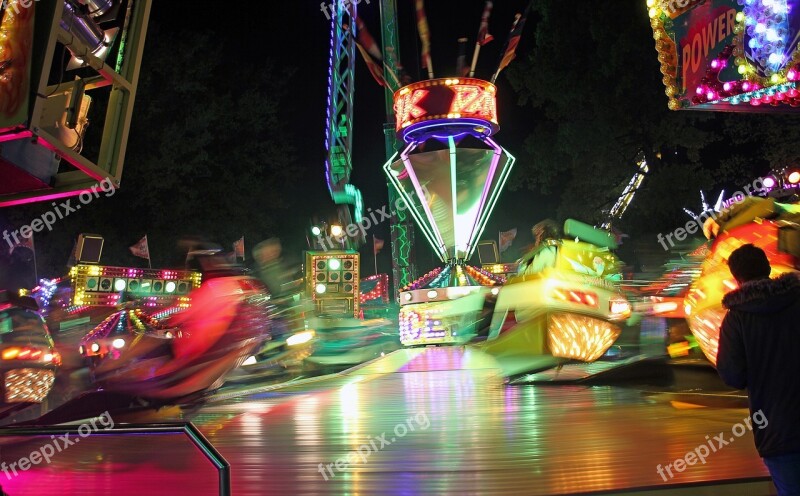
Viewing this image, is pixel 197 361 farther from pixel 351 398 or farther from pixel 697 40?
pixel 697 40

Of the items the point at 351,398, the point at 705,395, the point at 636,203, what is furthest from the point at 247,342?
the point at 636,203

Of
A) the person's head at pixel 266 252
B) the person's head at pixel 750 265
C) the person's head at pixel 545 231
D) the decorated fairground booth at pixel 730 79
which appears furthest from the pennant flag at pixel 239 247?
the person's head at pixel 750 265

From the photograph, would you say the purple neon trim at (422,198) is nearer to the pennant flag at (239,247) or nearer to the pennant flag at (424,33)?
the pennant flag at (424,33)

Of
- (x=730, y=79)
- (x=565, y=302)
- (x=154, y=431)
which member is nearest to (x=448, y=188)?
(x=730, y=79)

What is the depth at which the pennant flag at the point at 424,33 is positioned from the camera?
15016 millimetres

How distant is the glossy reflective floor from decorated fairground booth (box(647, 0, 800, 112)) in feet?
13.2

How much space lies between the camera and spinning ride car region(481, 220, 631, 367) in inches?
281

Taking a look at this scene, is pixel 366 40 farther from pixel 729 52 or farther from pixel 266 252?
pixel 729 52

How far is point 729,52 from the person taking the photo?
8.12m

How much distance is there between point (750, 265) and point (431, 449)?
2285mm

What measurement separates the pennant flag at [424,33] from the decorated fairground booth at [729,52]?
22.1ft

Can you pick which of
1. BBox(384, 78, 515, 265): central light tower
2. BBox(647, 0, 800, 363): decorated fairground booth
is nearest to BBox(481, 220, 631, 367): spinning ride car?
BBox(647, 0, 800, 363): decorated fairground booth

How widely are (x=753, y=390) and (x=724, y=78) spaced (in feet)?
21.1

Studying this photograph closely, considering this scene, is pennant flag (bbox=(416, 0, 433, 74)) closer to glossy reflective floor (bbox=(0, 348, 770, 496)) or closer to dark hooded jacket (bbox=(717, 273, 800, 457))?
glossy reflective floor (bbox=(0, 348, 770, 496))
